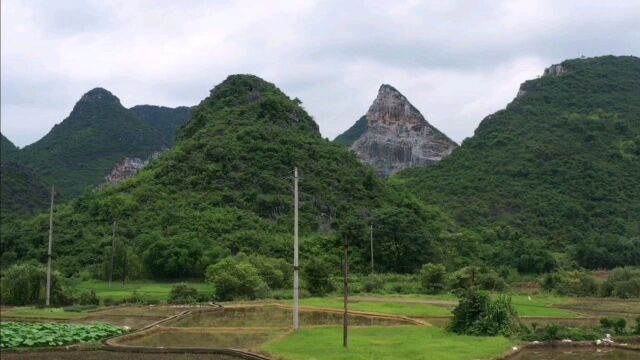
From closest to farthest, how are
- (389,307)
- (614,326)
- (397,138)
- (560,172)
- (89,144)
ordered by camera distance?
(614,326)
(389,307)
(560,172)
(397,138)
(89,144)

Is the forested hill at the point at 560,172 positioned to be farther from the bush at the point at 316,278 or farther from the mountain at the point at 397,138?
the bush at the point at 316,278

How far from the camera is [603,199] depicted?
2908 inches

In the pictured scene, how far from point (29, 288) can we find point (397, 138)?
3161 inches

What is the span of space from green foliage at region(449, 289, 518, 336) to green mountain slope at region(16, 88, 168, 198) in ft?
265

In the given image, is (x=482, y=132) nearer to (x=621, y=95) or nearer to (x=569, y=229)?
(x=621, y=95)

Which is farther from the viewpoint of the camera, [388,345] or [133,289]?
[133,289]

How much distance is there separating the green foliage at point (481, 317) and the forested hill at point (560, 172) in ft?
113

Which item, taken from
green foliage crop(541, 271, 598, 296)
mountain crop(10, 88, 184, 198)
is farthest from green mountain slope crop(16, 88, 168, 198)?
green foliage crop(541, 271, 598, 296)

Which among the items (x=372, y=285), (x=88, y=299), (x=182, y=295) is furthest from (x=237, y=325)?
(x=372, y=285)

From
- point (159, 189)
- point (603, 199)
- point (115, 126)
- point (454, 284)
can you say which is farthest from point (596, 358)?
point (115, 126)

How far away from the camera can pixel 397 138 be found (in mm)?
108625

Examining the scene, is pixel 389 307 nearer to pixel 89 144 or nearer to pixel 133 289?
pixel 133 289

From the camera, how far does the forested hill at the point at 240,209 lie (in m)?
48.3

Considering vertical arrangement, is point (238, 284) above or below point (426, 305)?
above
